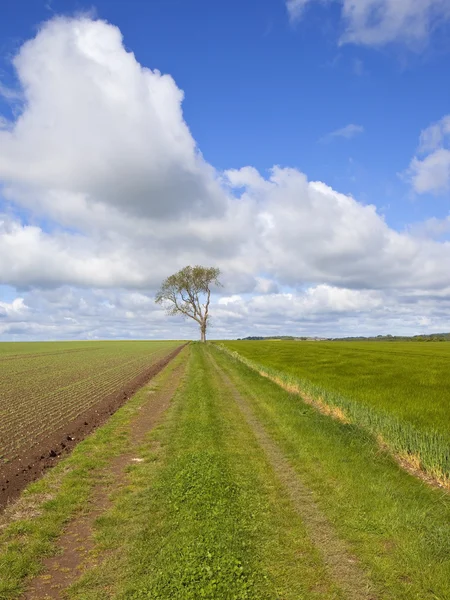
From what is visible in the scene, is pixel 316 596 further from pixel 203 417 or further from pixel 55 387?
pixel 55 387

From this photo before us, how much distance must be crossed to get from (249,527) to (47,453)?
786cm

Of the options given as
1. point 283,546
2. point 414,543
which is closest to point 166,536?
point 283,546

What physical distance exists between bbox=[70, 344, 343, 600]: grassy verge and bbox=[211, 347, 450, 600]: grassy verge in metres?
0.88

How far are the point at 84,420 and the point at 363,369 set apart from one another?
20.6 meters

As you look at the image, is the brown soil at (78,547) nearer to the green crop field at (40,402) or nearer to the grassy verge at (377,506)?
the green crop field at (40,402)

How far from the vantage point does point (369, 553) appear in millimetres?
6410

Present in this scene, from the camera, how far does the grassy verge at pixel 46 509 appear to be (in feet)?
20.1

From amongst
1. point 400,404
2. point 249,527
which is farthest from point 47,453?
point 400,404

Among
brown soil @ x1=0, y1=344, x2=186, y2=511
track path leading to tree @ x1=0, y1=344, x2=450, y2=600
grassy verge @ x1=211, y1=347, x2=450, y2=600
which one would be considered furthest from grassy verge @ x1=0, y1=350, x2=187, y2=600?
grassy verge @ x1=211, y1=347, x2=450, y2=600

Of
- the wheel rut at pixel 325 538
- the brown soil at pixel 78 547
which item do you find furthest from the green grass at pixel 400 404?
the brown soil at pixel 78 547

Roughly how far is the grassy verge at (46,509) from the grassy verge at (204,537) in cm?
91

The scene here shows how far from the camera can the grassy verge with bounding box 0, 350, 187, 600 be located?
613cm

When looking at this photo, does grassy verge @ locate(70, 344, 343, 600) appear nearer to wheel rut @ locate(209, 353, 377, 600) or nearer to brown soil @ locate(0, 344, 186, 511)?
wheel rut @ locate(209, 353, 377, 600)

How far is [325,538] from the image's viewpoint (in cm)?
689
